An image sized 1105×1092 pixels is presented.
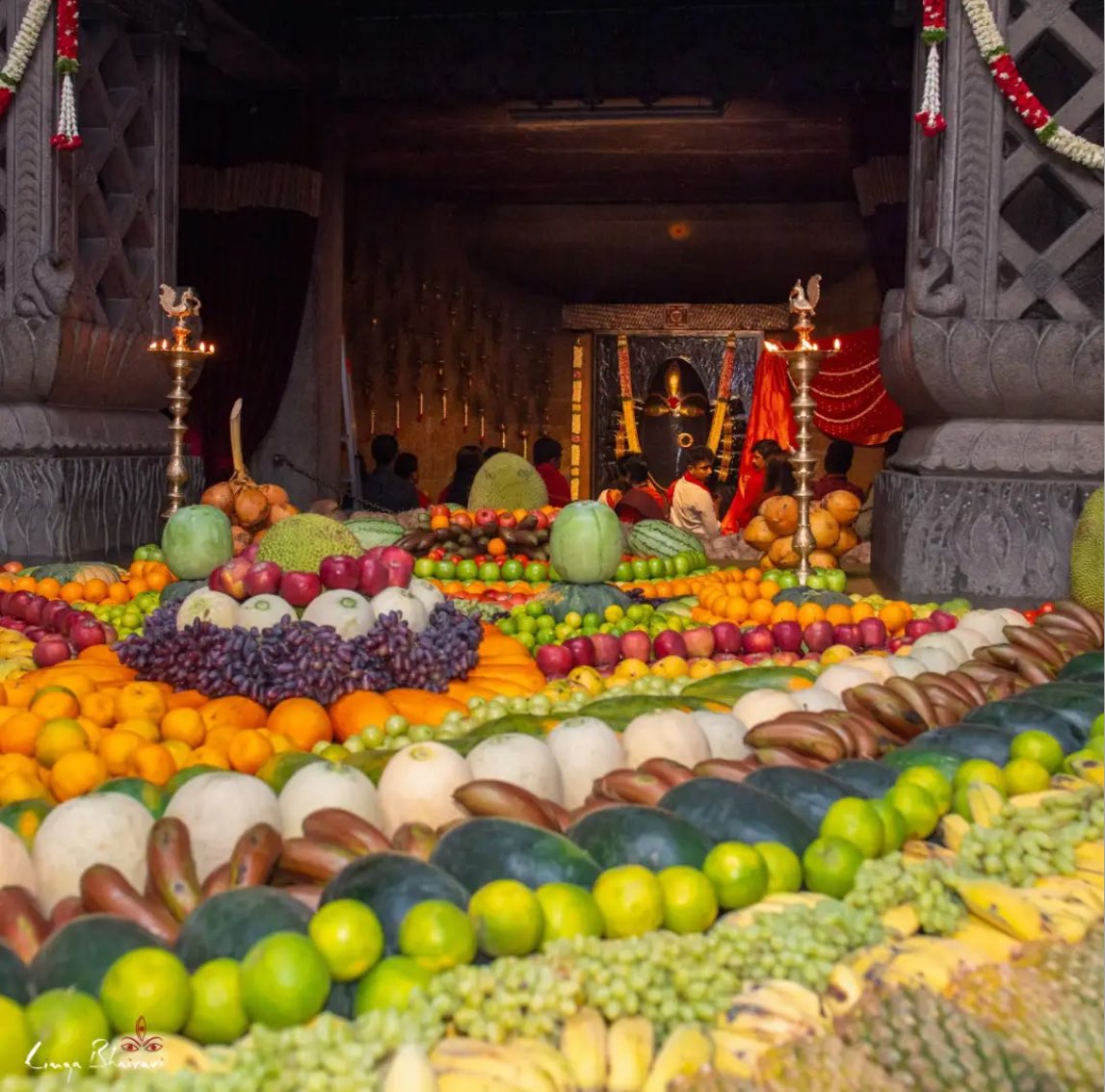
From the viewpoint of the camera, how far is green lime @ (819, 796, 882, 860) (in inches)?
78.5

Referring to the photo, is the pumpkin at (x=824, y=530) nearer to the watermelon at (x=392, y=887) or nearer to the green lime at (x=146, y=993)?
the watermelon at (x=392, y=887)

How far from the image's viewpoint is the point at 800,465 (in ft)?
15.6

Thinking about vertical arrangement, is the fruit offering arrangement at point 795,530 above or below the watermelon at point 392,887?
above

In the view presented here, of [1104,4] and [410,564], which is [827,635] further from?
[1104,4]

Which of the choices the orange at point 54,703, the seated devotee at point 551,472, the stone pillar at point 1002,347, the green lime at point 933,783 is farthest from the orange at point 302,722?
the seated devotee at point 551,472

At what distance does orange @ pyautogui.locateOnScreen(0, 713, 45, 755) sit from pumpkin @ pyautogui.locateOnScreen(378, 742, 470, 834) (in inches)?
32.7

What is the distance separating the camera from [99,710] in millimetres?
2869

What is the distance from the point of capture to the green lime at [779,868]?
1.88m

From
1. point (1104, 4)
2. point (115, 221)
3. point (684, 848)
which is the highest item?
point (1104, 4)

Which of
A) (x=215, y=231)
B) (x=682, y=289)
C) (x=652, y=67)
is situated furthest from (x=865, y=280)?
(x=215, y=231)

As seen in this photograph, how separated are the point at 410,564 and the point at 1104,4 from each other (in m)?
3.07

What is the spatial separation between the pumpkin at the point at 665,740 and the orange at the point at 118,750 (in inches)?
33.6

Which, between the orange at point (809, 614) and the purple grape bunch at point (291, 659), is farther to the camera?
the orange at point (809, 614)

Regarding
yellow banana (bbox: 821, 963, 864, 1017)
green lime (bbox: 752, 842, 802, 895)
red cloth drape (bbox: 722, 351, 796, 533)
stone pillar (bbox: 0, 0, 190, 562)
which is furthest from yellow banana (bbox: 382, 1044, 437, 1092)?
red cloth drape (bbox: 722, 351, 796, 533)
